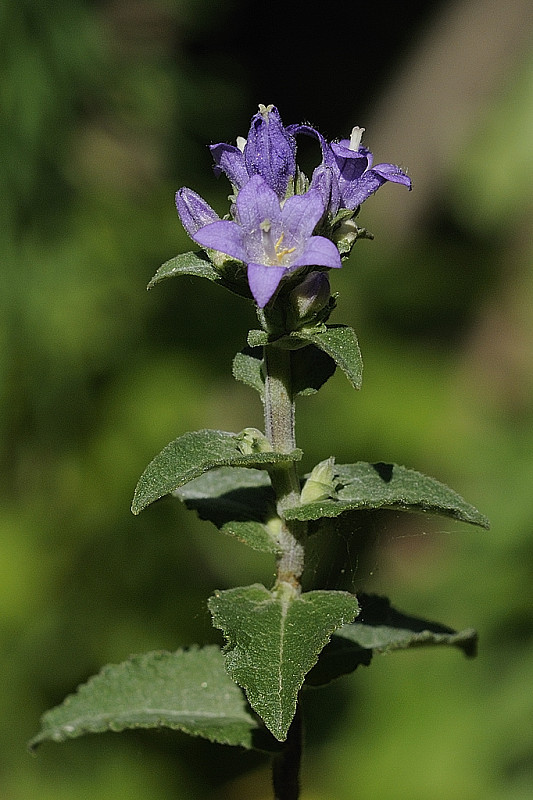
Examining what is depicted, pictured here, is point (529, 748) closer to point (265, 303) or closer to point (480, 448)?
point (480, 448)

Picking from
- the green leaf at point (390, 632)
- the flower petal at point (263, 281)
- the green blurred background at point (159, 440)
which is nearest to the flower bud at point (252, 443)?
the flower petal at point (263, 281)

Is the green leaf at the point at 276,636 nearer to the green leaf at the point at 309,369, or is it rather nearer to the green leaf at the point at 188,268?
the green leaf at the point at 309,369

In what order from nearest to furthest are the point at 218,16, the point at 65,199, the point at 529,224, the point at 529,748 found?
the point at 529,748
the point at 65,199
the point at 218,16
the point at 529,224

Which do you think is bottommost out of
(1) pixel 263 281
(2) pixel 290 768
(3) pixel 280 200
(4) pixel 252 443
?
(2) pixel 290 768

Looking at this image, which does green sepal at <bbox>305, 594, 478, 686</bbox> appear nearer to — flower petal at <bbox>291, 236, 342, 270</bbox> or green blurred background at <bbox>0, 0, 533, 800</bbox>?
flower petal at <bbox>291, 236, 342, 270</bbox>

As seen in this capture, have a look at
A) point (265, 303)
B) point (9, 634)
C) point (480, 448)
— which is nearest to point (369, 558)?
point (480, 448)

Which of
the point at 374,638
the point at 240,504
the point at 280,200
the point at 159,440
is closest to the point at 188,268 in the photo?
the point at 280,200

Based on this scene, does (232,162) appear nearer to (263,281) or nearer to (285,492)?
(263,281)
